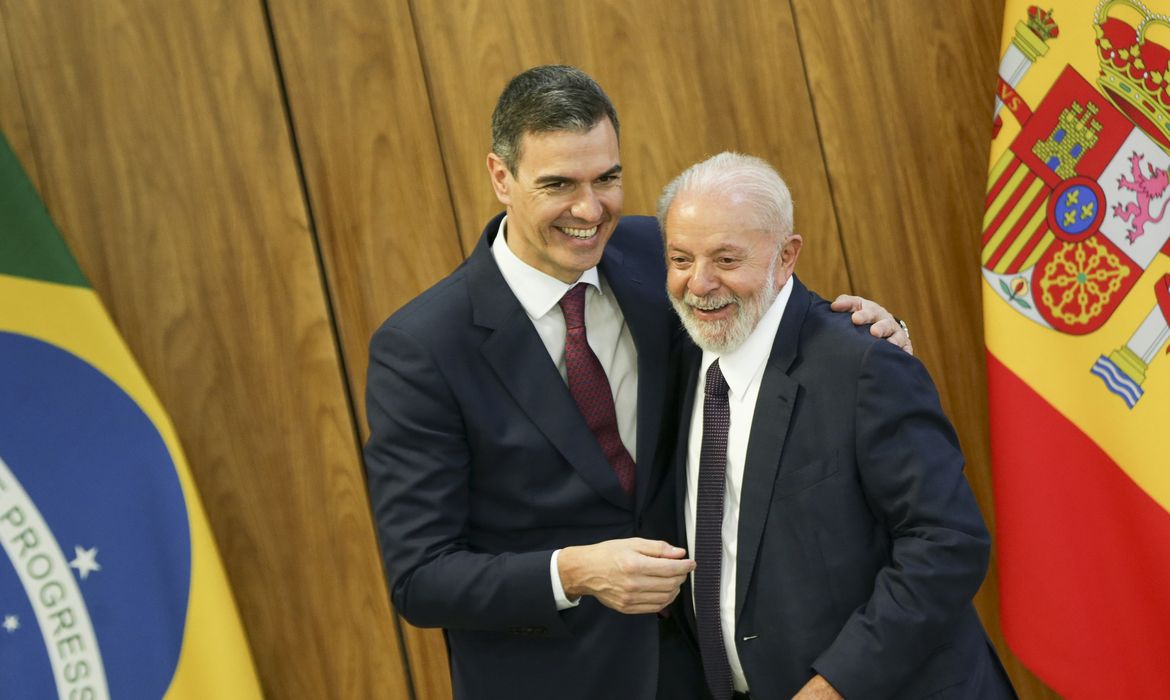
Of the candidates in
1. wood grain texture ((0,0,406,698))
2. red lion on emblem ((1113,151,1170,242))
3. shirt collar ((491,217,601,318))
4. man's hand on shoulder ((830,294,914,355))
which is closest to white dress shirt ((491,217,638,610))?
shirt collar ((491,217,601,318))

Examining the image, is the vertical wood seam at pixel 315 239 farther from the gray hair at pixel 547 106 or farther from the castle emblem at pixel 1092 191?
the castle emblem at pixel 1092 191

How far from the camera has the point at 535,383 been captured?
2119mm

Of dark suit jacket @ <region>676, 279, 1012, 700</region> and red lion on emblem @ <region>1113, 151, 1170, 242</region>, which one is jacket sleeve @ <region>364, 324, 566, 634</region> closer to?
dark suit jacket @ <region>676, 279, 1012, 700</region>

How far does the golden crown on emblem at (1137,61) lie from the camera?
292 centimetres

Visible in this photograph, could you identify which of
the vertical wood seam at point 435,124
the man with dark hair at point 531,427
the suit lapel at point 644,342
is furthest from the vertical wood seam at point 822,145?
the man with dark hair at point 531,427

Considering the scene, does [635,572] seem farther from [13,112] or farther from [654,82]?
[13,112]

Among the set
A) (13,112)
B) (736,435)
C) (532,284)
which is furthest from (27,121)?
(736,435)

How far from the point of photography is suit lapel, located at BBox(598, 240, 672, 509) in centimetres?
212

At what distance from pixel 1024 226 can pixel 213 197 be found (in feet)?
6.77

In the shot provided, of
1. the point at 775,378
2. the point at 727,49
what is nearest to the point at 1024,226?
the point at 727,49

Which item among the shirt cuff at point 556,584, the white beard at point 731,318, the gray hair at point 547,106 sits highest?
the gray hair at point 547,106

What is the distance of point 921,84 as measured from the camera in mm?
3328

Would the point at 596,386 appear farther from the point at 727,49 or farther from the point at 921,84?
the point at 921,84

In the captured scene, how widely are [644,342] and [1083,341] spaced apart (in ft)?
4.74
